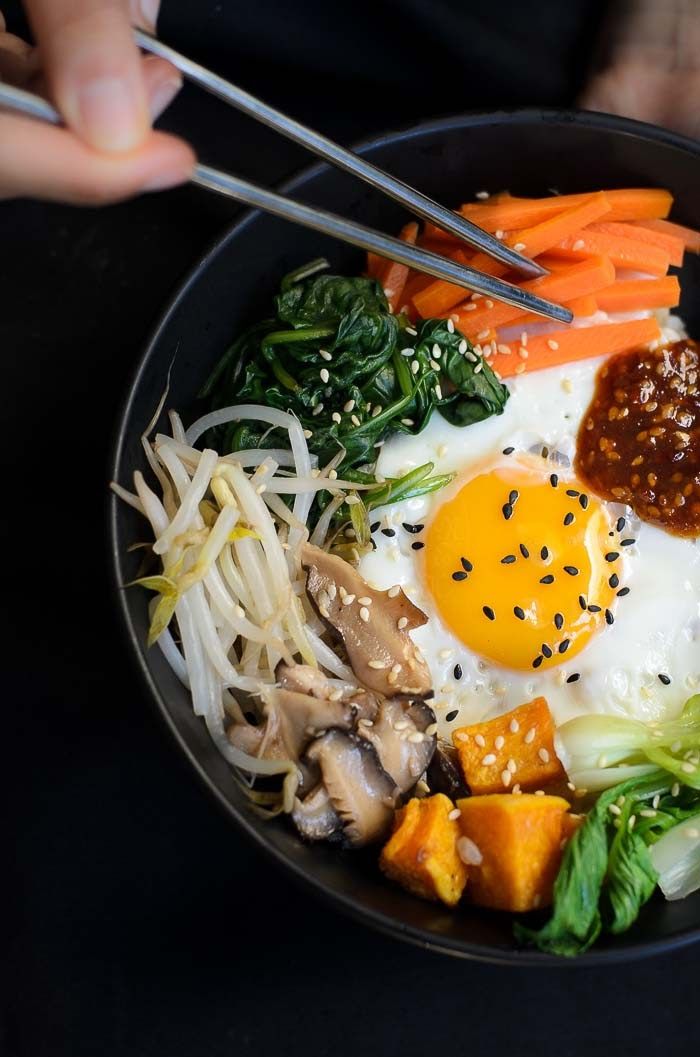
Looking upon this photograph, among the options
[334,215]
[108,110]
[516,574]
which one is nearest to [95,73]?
[108,110]

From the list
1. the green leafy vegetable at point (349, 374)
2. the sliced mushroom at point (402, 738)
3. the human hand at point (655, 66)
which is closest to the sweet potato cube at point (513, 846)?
the sliced mushroom at point (402, 738)

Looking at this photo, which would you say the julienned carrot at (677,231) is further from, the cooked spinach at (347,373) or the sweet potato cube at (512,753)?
the sweet potato cube at (512,753)

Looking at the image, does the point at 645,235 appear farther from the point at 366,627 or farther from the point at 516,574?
the point at 366,627

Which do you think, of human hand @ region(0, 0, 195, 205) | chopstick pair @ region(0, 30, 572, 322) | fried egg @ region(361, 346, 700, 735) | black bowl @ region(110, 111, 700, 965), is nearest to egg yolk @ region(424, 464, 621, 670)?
fried egg @ region(361, 346, 700, 735)

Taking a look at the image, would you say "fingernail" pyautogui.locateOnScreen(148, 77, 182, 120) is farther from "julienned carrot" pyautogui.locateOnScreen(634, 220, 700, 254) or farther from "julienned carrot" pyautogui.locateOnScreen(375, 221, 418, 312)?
"julienned carrot" pyautogui.locateOnScreen(634, 220, 700, 254)

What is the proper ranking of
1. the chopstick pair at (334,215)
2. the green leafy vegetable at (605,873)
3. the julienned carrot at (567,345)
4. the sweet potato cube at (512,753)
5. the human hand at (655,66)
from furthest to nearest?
1. the human hand at (655,66)
2. the julienned carrot at (567,345)
3. the sweet potato cube at (512,753)
4. the green leafy vegetable at (605,873)
5. the chopstick pair at (334,215)

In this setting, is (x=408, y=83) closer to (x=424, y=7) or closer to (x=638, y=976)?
(x=424, y=7)
